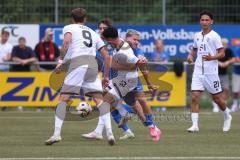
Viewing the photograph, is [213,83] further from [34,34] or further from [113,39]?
[34,34]

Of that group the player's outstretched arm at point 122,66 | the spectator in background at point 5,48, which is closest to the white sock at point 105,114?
the player's outstretched arm at point 122,66

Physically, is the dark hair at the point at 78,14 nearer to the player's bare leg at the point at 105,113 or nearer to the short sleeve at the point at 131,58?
the short sleeve at the point at 131,58

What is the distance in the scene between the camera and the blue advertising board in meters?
25.3

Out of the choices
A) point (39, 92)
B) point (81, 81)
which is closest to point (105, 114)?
point (81, 81)

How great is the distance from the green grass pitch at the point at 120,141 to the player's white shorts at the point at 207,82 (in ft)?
2.88

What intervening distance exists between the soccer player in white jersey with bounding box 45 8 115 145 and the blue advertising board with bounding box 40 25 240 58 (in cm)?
1159

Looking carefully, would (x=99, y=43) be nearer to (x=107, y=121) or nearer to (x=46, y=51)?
(x=107, y=121)

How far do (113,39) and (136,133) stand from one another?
2.54 meters

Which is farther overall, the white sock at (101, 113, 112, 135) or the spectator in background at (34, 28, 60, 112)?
the spectator in background at (34, 28, 60, 112)

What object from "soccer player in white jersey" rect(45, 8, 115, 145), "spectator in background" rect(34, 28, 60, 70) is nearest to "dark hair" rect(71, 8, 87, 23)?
"soccer player in white jersey" rect(45, 8, 115, 145)

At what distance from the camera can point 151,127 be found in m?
14.4

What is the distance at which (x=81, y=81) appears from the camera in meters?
13.5

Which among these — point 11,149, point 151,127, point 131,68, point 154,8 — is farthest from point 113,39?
point 154,8

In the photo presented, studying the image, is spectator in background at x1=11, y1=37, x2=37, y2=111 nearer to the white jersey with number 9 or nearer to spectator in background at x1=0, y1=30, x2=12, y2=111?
spectator in background at x1=0, y1=30, x2=12, y2=111
